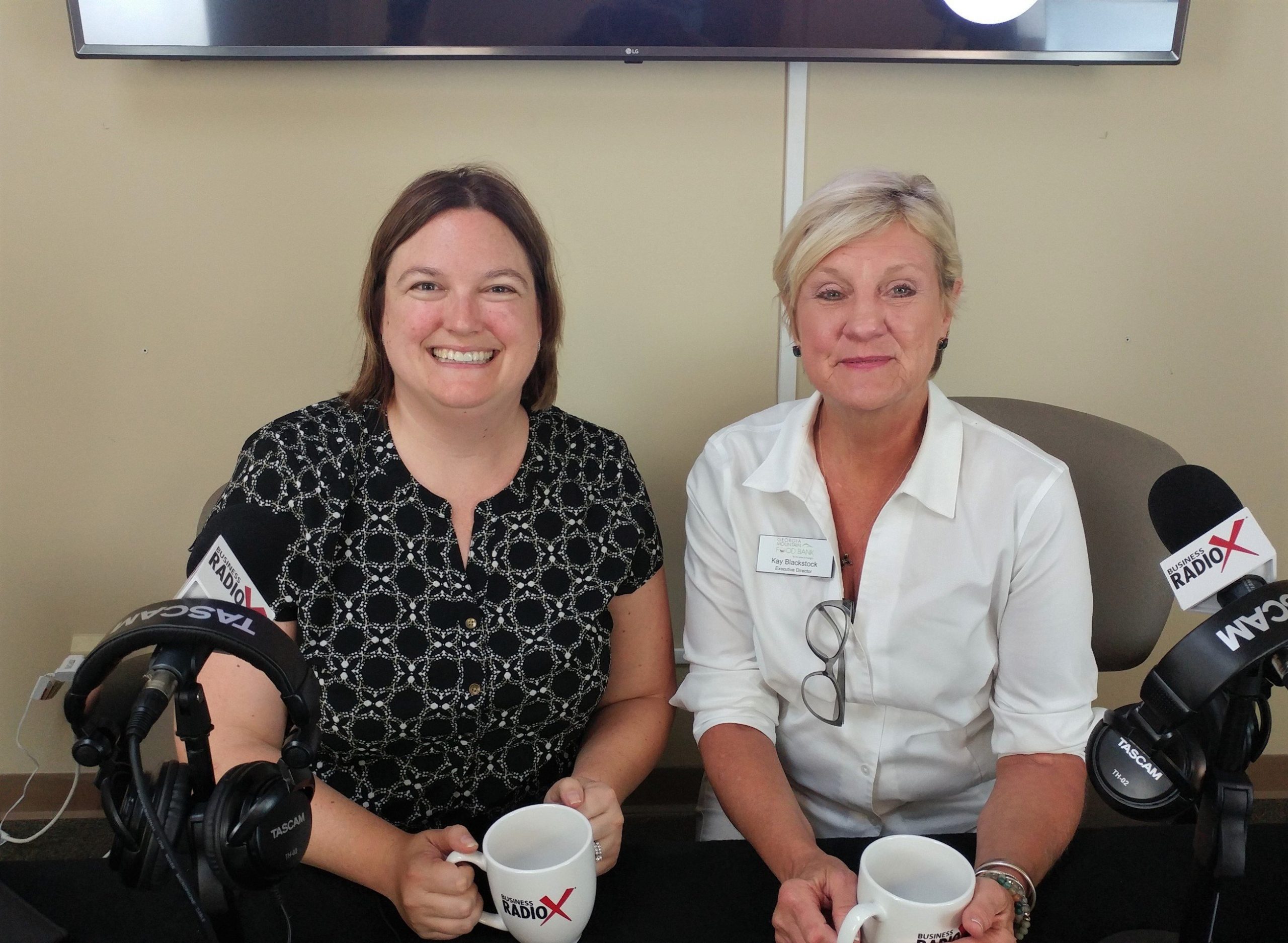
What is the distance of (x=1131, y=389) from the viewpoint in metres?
2.16

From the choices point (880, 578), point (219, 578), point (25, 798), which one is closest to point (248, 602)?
point (219, 578)

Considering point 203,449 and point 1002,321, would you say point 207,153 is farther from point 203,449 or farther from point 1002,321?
point 1002,321

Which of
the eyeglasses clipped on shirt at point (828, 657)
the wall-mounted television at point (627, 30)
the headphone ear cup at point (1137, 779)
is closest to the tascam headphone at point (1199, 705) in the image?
the headphone ear cup at point (1137, 779)

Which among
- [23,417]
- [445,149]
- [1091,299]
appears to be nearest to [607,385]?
[445,149]

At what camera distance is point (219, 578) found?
79cm

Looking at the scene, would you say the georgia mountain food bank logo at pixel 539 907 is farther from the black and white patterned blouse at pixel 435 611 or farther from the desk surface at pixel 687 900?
the black and white patterned blouse at pixel 435 611

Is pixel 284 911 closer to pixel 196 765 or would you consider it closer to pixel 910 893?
pixel 196 765

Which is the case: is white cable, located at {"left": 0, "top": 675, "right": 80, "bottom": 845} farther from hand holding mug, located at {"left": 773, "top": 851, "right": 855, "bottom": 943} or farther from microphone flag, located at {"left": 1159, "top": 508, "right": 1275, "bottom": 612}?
microphone flag, located at {"left": 1159, "top": 508, "right": 1275, "bottom": 612}

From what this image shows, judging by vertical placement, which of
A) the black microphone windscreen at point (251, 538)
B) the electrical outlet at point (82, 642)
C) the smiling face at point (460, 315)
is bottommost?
the electrical outlet at point (82, 642)

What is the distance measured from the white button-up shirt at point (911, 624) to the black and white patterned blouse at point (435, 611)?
0.53 feet

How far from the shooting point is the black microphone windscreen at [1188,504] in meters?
0.85

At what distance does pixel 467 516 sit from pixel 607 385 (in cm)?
77

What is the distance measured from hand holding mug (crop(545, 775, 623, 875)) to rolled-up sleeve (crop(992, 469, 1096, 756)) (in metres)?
0.55

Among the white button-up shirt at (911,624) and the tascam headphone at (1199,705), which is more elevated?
the tascam headphone at (1199,705)
